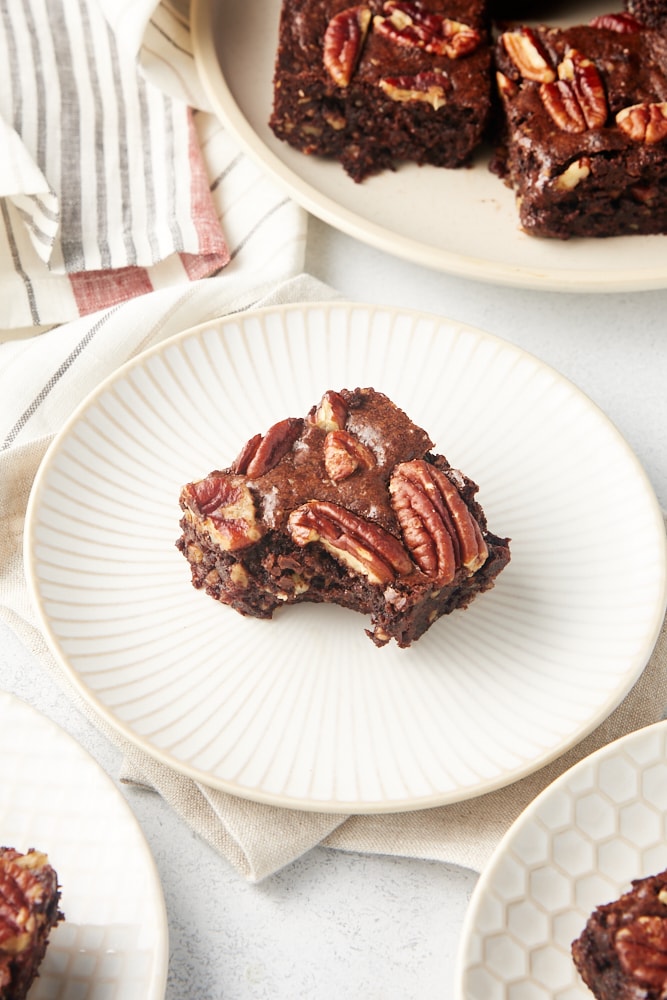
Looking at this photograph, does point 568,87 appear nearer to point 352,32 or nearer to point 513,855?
point 352,32

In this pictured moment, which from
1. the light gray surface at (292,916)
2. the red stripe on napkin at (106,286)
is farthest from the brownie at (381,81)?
the light gray surface at (292,916)

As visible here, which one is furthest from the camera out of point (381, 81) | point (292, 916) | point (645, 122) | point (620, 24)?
point (620, 24)

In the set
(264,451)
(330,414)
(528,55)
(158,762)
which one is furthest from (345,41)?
(158,762)

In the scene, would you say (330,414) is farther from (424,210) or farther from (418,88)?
(418,88)

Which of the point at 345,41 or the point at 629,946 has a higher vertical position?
the point at 345,41

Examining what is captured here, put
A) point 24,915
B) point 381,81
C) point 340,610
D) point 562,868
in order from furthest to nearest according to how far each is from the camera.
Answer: point 381,81, point 340,610, point 562,868, point 24,915

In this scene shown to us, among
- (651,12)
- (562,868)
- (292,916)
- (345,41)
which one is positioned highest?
(651,12)

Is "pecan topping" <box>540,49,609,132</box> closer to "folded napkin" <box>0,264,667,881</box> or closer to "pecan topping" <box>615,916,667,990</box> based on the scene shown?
"folded napkin" <box>0,264,667,881</box>
